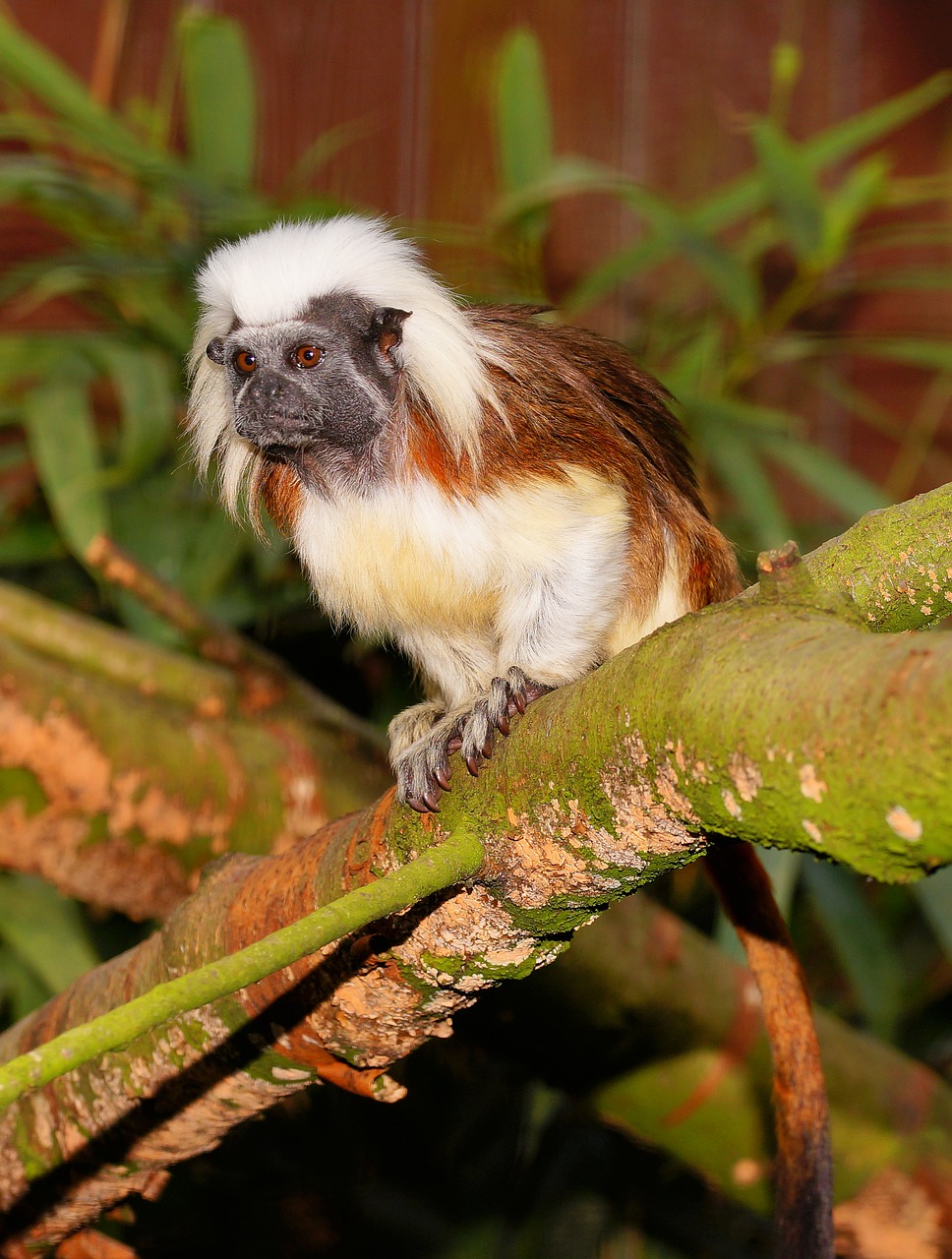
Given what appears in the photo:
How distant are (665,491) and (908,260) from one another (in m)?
2.00

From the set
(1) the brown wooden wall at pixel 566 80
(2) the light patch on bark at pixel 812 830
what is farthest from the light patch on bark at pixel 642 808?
(1) the brown wooden wall at pixel 566 80

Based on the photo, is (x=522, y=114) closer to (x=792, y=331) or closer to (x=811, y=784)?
(x=792, y=331)

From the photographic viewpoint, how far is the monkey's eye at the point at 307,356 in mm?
1434

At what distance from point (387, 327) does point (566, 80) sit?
6.03 feet

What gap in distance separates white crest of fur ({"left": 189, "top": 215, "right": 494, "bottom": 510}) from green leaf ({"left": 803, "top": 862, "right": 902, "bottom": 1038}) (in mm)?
1180

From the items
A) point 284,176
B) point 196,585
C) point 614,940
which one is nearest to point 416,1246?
point 614,940

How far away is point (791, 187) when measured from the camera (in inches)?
88.7

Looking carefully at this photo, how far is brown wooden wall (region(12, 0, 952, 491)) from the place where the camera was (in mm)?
2932

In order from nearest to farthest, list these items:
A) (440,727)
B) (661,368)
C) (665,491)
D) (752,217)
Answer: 1. (440,727)
2. (665,491)
3. (661,368)
4. (752,217)

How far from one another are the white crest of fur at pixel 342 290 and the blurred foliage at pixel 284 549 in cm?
52

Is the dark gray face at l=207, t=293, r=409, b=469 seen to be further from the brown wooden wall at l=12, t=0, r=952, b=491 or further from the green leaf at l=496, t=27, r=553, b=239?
the brown wooden wall at l=12, t=0, r=952, b=491

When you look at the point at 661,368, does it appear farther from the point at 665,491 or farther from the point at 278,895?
the point at 278,895

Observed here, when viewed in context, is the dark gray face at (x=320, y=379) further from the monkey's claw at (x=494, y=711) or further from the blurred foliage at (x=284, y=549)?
the blurred foliage at (x=284, y=549)

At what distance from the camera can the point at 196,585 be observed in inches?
87.5
